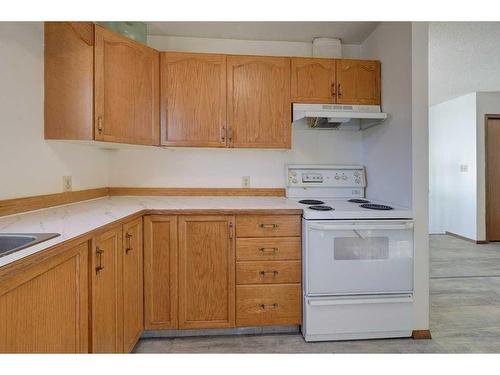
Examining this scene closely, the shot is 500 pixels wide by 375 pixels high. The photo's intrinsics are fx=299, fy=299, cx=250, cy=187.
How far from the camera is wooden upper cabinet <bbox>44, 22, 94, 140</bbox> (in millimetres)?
1793

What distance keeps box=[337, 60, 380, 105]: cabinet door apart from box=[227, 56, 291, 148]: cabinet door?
425 millimetres

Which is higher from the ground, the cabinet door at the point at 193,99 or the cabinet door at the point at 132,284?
the cabinet door at the point at 193,99

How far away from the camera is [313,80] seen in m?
2.37

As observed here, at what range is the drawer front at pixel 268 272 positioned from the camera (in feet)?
6.57

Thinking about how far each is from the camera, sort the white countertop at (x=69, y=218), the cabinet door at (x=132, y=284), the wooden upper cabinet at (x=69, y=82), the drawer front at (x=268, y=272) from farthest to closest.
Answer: the drawer front at (x=268, y=272), the wooden upper cabinet at (x=69, y=82), the cabinet door at (x=132, y=284), the white countertop at (x=69, y=218)

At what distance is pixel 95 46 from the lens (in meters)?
1.89

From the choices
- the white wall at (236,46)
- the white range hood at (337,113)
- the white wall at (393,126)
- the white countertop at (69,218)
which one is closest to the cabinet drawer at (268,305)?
the white countertop at (69,218)

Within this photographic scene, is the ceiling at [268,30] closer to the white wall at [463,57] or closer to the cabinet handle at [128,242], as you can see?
the white wall at [463,57]

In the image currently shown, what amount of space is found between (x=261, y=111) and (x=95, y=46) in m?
1.20

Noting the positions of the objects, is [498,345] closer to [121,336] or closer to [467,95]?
[121,336]

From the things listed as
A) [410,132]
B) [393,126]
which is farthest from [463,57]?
[410,132]

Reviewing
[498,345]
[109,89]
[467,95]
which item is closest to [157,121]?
[109,89]

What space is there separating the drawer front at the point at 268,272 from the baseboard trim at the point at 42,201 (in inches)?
48.6

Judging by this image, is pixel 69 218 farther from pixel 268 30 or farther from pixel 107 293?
pixel 268 30
